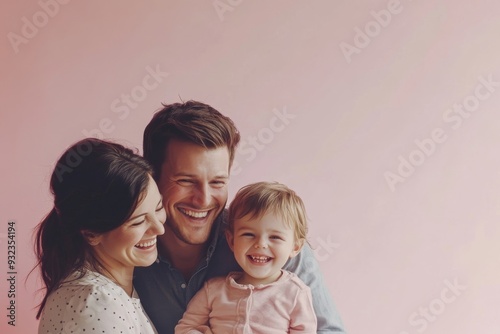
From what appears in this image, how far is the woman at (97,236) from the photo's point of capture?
4.95 feet

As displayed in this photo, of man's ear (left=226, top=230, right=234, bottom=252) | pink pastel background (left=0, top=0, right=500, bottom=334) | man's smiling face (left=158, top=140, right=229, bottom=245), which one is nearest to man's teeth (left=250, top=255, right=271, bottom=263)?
man's ear (left=226, top=230, right=234, bottom=252)

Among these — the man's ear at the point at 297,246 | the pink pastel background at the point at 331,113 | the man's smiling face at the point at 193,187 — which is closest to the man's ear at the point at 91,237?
the man's smiling face at the point at 193,187

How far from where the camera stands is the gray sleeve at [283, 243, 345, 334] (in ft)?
6.14

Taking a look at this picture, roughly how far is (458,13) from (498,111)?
43 centimetres

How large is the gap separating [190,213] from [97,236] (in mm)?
362

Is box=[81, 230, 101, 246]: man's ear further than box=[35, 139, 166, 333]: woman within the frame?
Yes

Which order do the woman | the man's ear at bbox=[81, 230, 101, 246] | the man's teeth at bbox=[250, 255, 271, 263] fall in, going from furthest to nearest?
1. the man's teeth at bbox=[250, 255, 271, 263]
2. the man's ear at bbox=[81, 230, 101, 246]
3. the woman

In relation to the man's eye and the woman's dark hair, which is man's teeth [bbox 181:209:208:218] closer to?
the man's eye

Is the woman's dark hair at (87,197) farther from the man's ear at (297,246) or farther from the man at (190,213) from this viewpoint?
the man's ear at (297,246)

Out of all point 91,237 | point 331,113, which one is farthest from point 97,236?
point 331,113

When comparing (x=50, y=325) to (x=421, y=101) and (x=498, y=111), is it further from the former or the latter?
(x=498, y=111)

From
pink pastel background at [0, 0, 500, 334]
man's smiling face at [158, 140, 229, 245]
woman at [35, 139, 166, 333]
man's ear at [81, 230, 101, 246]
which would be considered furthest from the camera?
pink pastel background at [0, 0, 500, 334]

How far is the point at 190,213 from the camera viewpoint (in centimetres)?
193

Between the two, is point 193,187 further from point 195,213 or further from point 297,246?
point 297,246
